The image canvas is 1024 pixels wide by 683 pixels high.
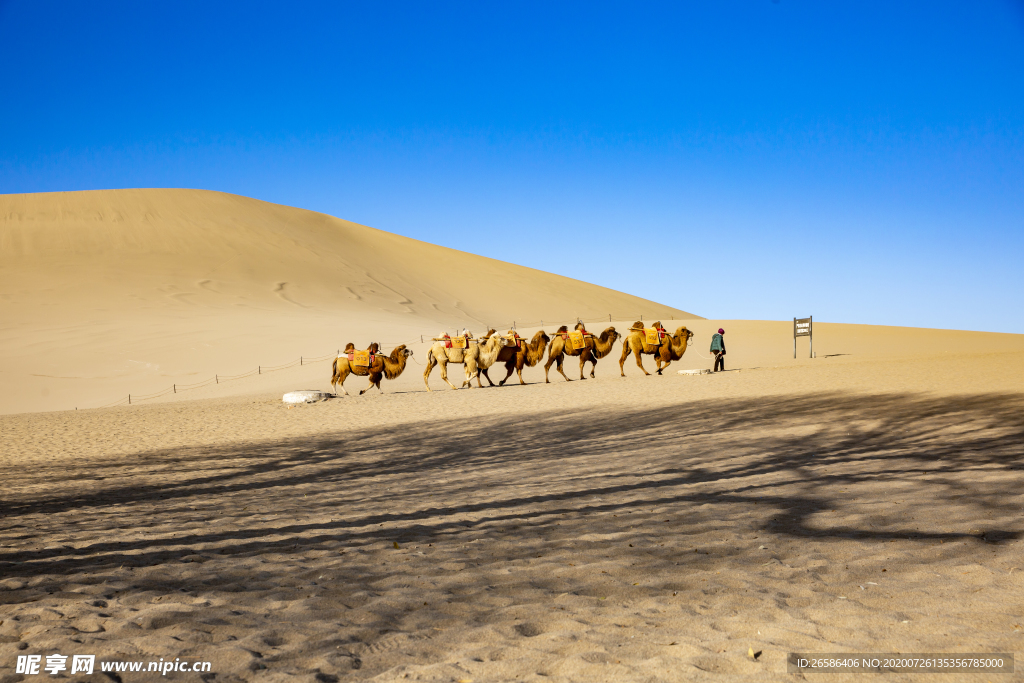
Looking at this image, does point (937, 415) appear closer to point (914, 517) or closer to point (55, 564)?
point (914, 517)

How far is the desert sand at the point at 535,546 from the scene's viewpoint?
360 cm

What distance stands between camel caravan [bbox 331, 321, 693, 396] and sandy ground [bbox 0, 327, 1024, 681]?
9.99m

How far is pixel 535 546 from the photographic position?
5414 millimetres

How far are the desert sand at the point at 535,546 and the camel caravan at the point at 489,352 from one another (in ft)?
28.0

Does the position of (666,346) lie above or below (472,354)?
above

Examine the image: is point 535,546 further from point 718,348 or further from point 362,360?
point 718,348

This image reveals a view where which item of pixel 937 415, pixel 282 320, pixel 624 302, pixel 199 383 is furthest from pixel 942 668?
pixel 624 302

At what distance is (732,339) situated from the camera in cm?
3981

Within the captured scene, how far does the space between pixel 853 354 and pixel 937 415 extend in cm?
2344

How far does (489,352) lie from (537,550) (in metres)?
17.8

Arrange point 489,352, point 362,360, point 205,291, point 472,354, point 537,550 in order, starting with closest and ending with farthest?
point 537,550, point 362,360, point 489,352, point 472,354, point 205,291

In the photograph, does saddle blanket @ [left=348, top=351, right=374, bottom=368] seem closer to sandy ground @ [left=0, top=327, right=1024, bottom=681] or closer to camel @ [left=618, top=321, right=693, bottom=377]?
camel @ [left=618, top=321, right=693, bottom=377]

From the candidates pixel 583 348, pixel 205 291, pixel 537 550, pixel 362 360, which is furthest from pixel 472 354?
pixel 205 291

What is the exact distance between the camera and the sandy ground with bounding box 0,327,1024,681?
3.60m
